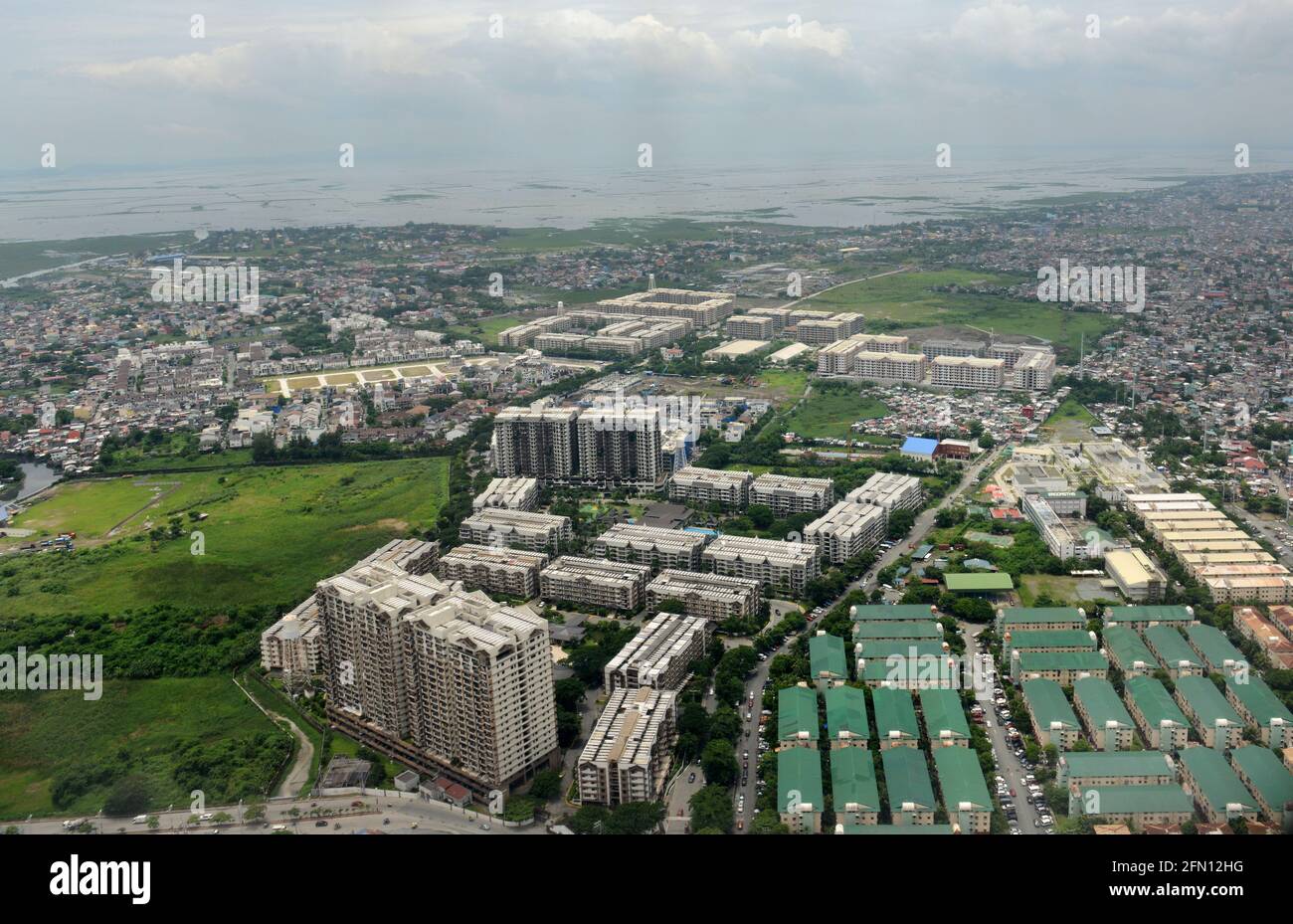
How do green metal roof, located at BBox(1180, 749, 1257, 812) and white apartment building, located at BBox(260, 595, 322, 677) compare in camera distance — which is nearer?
green metal roof, located at BBox(1180, 749, 1257, 812)

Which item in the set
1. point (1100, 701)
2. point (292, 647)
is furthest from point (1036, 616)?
point (292, 647)

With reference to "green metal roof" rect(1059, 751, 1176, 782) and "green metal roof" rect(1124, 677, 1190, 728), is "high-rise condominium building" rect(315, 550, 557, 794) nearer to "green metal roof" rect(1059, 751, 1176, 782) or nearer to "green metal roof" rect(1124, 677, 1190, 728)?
"green metal roof" rect(1059, 751, 1176, 782)

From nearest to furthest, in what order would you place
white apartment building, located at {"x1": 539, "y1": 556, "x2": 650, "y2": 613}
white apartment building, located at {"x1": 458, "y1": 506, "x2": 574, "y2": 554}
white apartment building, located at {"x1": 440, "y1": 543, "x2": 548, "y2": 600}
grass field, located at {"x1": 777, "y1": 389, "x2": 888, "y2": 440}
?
1. white apartment building, located at {"x1": 539, "y1": 556, "x2": 650, "y2": 613}
2. white apartment building, located at {"x1": 440, "y1": 543, "x2": 548, "y2": 600}
3. white apartment building, located at {"x1": 458, "y1": 506, "x2": 574, "y2": 554}
4. grass field, located at {"x1": 777, "y1": 389, "x2": 888, "y2": 440}

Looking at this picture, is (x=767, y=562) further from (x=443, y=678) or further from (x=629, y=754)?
(x=443, y=678)

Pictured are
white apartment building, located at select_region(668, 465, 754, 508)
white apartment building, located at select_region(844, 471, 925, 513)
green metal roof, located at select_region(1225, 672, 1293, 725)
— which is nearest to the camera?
green metal roof, located at select_region(1225, 672, 1293, 725)

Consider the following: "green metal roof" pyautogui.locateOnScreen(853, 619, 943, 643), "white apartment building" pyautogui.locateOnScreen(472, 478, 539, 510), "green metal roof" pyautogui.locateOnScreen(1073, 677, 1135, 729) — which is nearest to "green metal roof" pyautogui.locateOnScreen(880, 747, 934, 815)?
"green metal roof" pyautogui.locateOnScreen(1073, 677, 1135, 729)

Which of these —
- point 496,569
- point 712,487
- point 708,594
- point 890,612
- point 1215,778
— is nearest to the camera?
point 1215,778
